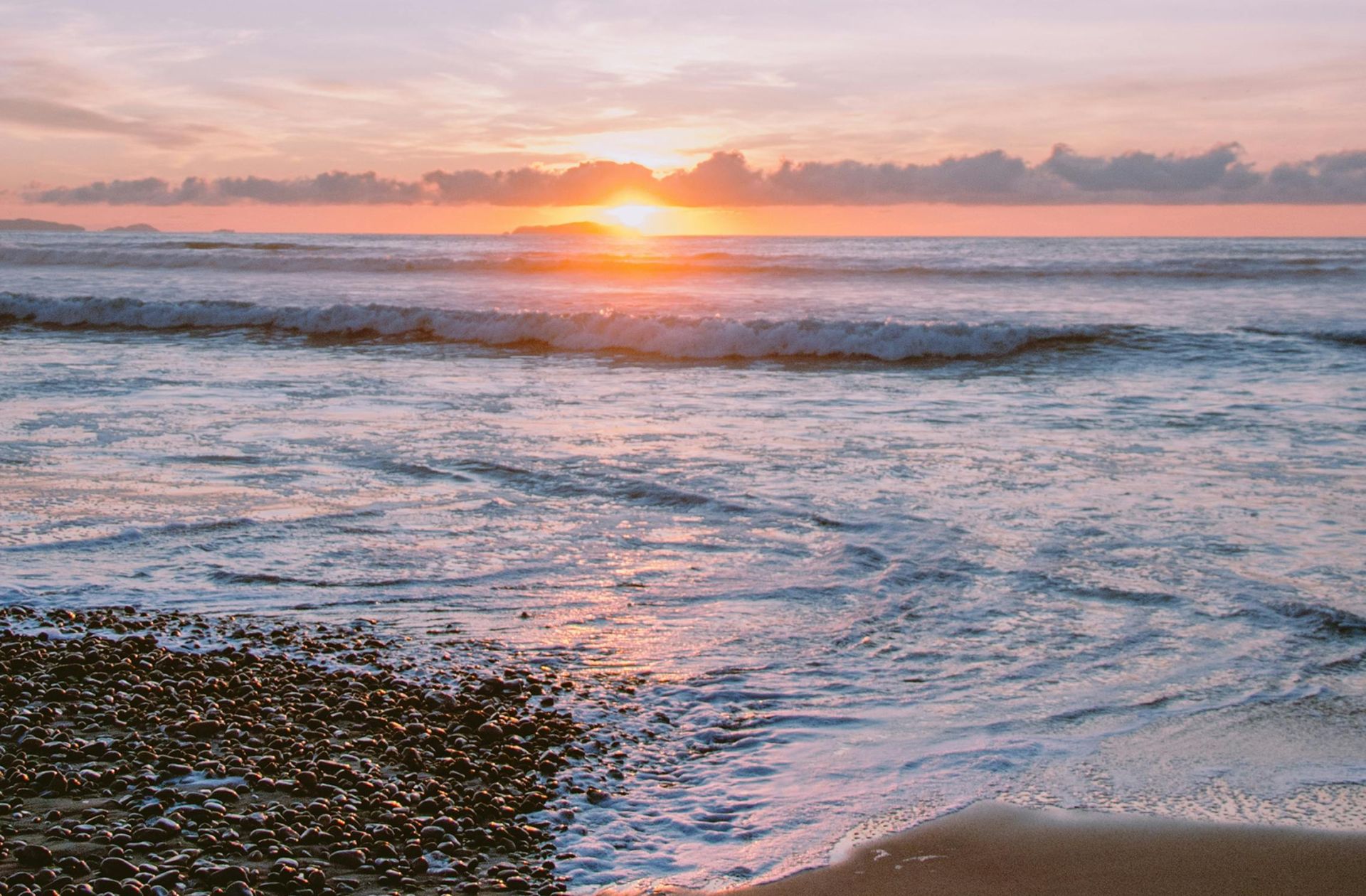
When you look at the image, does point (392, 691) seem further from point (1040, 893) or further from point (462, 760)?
point (1040, 893)

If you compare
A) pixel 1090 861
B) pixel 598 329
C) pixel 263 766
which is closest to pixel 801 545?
pixel 1090 861

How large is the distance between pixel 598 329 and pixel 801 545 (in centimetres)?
1326

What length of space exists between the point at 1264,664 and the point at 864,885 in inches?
102

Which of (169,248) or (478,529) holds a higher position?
(169,248)

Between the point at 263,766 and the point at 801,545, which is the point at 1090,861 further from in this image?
the point at 801,545

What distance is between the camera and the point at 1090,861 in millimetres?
3354

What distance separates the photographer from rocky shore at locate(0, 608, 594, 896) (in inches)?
125

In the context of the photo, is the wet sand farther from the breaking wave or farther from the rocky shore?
the breaking wave

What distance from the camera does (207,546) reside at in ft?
21.8

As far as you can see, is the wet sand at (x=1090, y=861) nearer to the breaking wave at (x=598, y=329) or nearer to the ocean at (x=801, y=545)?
the ocean at (x=801, y=545)

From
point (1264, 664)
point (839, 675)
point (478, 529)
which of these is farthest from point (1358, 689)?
point (478, 529)

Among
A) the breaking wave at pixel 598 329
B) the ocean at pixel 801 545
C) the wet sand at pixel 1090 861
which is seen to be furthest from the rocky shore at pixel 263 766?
the breaking wave at pixel 598 329

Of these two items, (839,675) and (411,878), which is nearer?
(411,878)

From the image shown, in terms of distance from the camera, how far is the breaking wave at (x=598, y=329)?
18.1m
